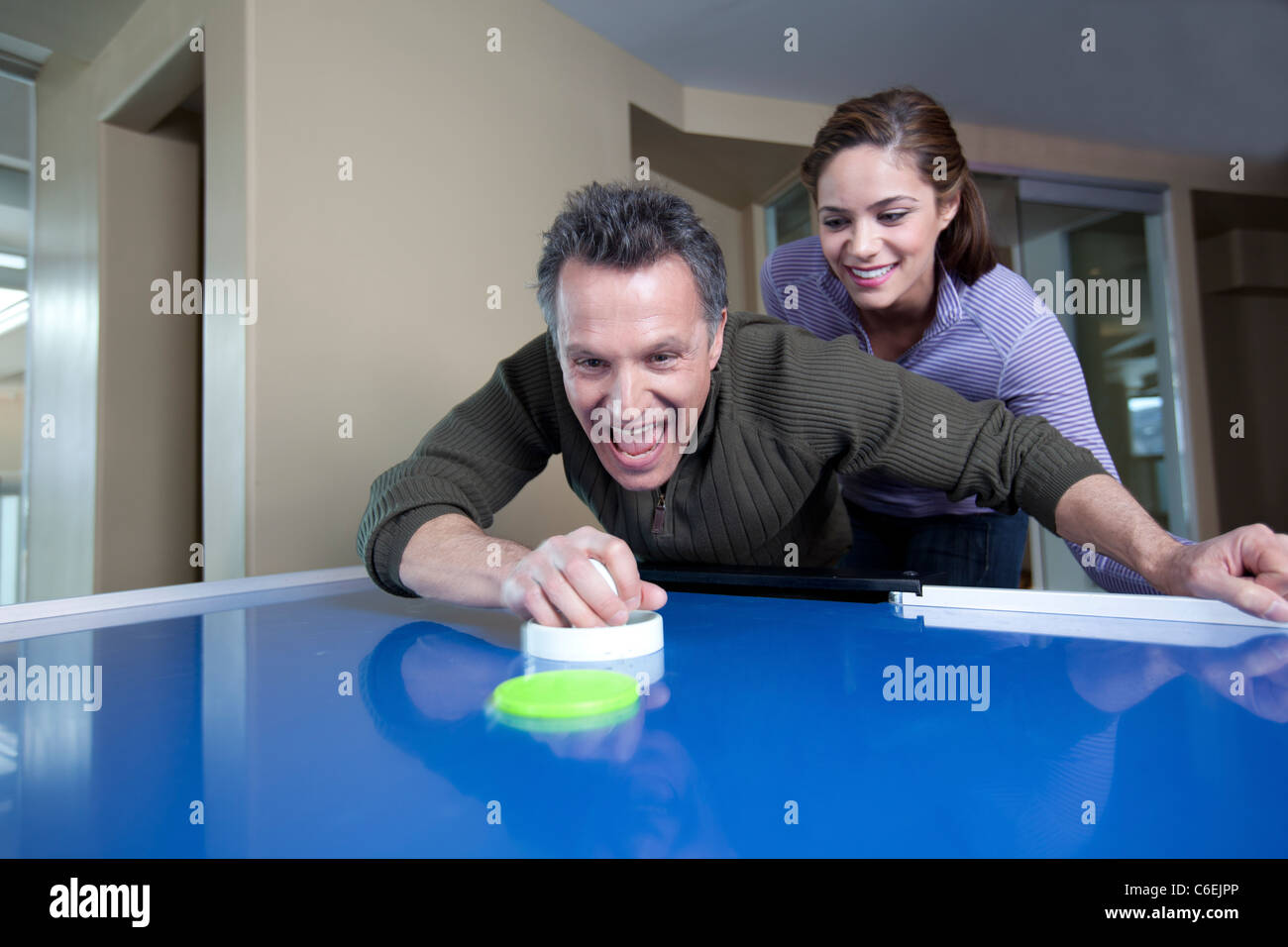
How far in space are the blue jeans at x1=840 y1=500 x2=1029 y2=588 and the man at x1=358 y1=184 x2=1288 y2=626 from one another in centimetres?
38

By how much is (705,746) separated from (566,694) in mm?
126

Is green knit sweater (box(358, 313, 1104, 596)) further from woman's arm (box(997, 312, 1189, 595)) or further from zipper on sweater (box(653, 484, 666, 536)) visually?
woman's arm (box(997, 312, 1189, 595))

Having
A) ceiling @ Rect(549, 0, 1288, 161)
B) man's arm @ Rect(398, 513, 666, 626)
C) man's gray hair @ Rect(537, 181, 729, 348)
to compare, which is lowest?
man's arm @ Rect(398, 513, 666, 626)

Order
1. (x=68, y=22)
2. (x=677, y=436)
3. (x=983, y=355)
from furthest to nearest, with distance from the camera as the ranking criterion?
(x=68, y=22) → (x=983, y=355) → (x=677, y=436)

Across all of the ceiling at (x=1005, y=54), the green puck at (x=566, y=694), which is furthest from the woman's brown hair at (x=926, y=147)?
the ceiling at (x=1005, y=54)

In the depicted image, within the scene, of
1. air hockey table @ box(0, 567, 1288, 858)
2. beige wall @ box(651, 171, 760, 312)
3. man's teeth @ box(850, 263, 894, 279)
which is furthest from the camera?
beige wall @ box(651, 171, 760, 312)

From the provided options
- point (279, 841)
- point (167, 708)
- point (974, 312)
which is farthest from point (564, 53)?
point (279, 841)

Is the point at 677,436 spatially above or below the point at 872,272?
below

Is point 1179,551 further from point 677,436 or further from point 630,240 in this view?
point 630,240

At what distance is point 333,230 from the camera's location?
96.9 inches

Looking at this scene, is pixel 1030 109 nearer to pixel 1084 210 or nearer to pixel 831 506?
pixel 1084 210

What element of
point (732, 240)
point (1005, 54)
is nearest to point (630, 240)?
point (1005, 54)

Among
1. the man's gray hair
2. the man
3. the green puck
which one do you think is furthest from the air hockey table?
the man's gray hair

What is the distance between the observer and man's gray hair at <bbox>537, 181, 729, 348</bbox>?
4.04 ft
